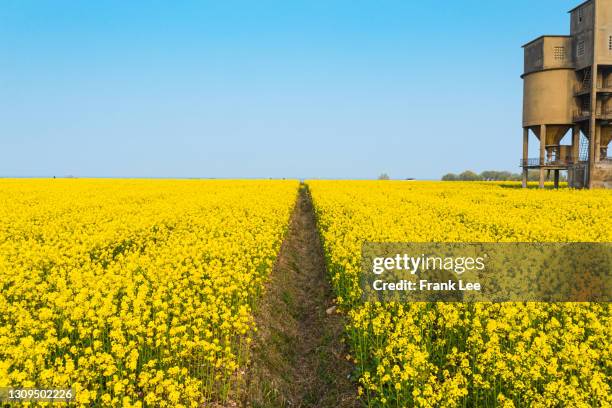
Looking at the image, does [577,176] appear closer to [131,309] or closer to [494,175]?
[131,309]

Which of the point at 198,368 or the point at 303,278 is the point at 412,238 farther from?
the point at 198,368

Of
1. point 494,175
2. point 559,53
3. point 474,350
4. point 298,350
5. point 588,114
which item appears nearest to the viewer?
point 474,350

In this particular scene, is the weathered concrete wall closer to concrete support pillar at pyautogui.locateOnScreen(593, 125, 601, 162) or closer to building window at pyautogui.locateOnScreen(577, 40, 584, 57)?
concrete support pillar at pyautogui.locateOnScreen(593, 125, 601, 162)

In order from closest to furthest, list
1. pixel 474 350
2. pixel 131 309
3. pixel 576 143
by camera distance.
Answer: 1. pixel 474 350
2. pixel 131 309
3. pixel 576 143

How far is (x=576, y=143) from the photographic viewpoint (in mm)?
41156

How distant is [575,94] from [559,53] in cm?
433

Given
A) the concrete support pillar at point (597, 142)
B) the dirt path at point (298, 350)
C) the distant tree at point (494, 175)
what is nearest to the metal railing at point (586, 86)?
the concrete support pillar at point (597, 142)

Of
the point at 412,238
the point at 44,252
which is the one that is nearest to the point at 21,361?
the point at 44,252

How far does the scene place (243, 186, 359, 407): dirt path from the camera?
7.24 m

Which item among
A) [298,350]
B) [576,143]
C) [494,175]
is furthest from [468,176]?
[298,350]

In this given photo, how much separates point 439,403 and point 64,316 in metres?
6.44

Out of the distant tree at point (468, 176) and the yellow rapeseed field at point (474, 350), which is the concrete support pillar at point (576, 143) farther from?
the distant tree at point (468, 176)

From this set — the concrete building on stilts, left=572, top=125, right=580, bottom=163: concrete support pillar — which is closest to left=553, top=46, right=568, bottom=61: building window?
the concrete building on stilts

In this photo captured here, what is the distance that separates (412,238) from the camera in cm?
1253
